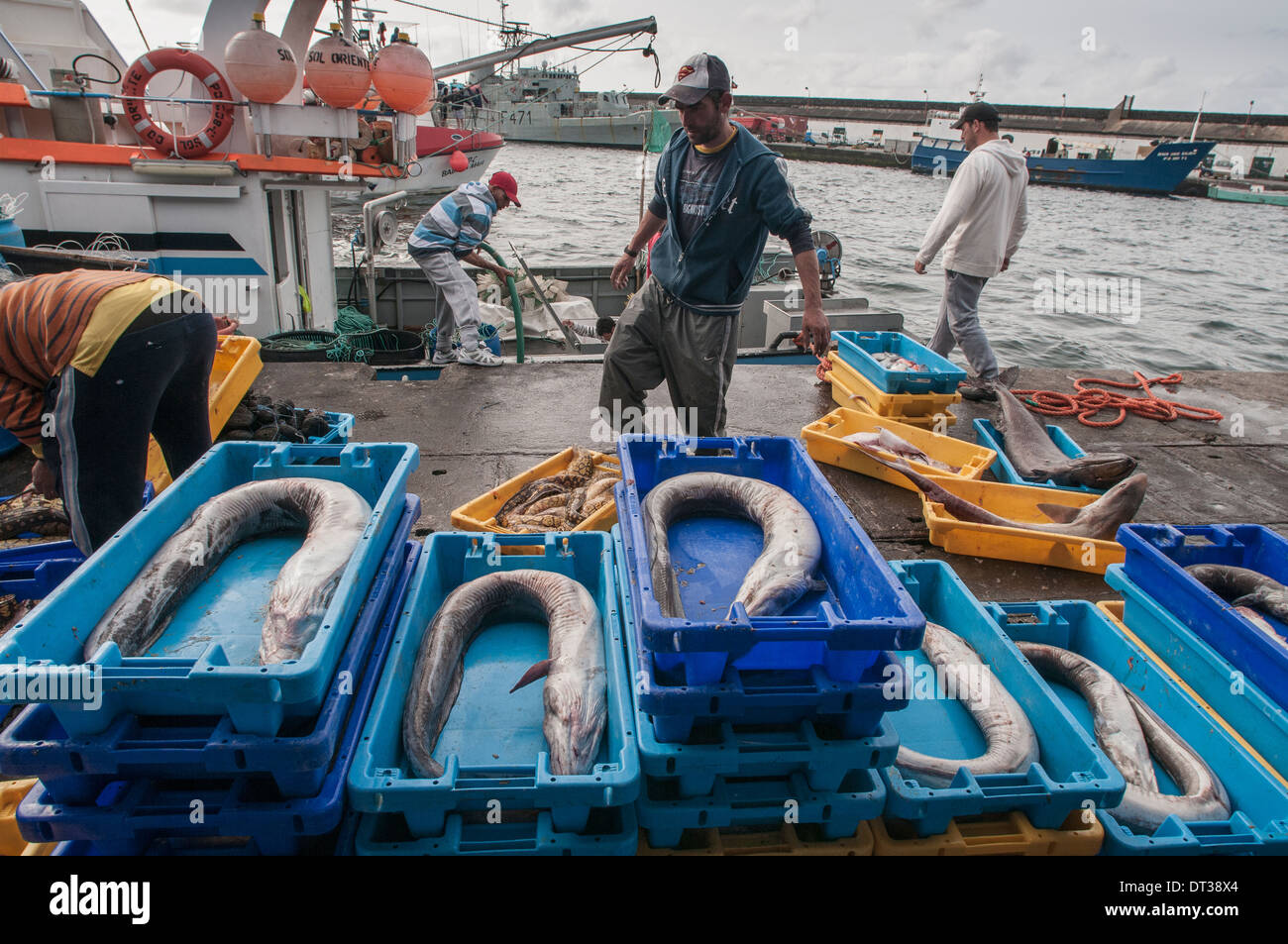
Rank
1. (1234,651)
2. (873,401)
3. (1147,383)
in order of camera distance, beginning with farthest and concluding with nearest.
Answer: (1147,383)
(873,401)
(1234,651)

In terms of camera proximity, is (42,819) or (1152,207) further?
(1152,207)

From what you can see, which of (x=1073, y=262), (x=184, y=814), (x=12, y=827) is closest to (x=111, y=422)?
(x=12, y=827)

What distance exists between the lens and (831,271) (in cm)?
1348

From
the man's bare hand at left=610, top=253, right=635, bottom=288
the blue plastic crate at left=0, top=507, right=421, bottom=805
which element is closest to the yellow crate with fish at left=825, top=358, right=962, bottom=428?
the man's bare hand at left=610, top=253, right=635, bottom=288

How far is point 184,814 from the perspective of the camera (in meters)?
1.80

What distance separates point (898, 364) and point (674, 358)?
2.20m

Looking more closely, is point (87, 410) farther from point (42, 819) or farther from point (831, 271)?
point (831, 271)

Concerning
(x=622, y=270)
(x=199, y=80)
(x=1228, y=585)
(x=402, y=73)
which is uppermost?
(x=402, y=73)

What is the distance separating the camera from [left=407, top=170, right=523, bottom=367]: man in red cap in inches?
294

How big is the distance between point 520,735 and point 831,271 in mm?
12632

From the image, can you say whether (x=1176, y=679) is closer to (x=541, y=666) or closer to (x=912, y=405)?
(x=541, y=666)

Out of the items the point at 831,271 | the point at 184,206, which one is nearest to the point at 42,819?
the point at 184,206

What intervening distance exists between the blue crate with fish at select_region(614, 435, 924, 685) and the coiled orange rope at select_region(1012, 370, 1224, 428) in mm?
4652

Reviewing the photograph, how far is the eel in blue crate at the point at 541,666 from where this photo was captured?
214 centimetres
